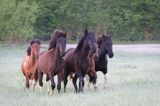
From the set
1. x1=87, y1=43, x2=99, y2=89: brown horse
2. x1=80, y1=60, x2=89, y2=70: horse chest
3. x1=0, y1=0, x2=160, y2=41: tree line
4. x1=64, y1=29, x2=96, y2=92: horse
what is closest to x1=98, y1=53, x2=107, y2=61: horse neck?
x1=87, y1=43, x2=99, y2=89: brown horse

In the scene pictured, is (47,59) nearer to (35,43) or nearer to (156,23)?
(35,43)

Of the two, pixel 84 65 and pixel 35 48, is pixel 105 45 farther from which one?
pixel 35 48

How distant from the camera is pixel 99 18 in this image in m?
64.8

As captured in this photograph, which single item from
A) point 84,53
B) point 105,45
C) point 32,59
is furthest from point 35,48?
point 105,45

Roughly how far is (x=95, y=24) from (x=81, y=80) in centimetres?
5058

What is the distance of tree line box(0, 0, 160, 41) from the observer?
63.0 m

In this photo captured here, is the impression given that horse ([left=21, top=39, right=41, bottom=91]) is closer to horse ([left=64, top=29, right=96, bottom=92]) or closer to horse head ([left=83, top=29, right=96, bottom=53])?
horse ([left=64, top=29, right=96, bottom=92])

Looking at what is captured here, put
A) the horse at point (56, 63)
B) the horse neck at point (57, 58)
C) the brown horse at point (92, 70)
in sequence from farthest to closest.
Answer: the brown horse at point (92, 70), the horse neck at point (57, 58), the horse at point (56, 63)

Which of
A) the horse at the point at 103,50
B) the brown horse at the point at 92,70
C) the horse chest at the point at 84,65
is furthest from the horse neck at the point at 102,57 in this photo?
the horse chest at the point at 84,65

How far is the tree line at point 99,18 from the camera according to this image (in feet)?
207

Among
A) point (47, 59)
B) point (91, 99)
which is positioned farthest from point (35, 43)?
point (91, 99)

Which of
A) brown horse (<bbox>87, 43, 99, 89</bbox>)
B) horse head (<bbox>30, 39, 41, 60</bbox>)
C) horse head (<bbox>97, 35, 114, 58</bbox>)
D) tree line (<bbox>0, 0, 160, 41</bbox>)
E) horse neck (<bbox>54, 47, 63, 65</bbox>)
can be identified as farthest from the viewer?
tree line (<bbox>0, 0, 160, 41</bbox>)

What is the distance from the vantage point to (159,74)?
19.8m

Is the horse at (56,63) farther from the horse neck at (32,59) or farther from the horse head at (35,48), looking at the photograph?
the horse neck at (32,59)
